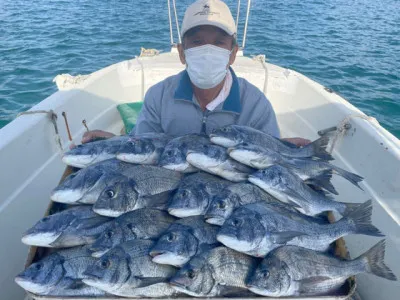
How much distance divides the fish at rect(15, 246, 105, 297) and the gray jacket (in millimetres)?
1575

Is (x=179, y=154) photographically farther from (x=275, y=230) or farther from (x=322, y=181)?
(x=322, y=181)

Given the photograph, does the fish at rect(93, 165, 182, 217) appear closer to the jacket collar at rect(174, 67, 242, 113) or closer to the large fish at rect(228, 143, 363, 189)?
the large fish at rect(228, 143, 363, 189)

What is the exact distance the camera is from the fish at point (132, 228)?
1606mm

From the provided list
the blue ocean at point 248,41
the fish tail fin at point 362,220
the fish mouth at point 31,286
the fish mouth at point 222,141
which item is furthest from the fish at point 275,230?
the blue ocean at point 248,41

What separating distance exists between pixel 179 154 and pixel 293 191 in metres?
0.70

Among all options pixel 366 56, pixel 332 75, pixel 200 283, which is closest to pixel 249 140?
pixel 200 283

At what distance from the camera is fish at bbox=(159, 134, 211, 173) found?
200cm

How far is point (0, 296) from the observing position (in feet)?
7.84

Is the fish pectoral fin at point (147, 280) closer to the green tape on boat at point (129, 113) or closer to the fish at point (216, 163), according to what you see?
the fish at point (216, 163)

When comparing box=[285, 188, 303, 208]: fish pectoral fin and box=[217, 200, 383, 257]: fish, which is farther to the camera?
box=[285, 188, 303, 208]: fish pectoral fin

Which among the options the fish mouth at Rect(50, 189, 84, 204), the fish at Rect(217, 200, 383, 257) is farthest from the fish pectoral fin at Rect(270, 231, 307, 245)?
the fish mouth at Rect(50, 189, 84, 204)

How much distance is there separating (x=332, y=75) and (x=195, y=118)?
783 cm

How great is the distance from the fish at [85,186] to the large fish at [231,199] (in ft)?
1.80

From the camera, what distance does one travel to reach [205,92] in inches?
114
